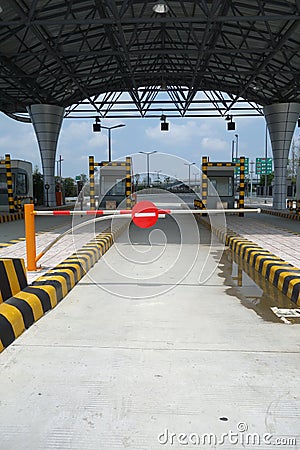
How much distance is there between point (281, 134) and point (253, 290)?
67.2ft

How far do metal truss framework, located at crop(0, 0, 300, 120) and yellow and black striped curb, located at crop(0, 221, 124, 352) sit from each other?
8.21 meters

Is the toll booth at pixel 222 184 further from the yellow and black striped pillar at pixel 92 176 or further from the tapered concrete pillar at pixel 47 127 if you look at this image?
the tapered concrete pillar at pixel 47 127

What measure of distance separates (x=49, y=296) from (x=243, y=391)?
287 centimetres

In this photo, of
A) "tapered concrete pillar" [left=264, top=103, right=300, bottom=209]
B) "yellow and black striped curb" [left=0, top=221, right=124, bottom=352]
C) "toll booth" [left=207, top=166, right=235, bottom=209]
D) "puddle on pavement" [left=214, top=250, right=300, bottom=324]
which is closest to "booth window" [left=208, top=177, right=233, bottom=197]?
"toll booth" [left=207, top=166, right=235, bottom=209]

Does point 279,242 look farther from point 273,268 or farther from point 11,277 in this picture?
point 11,277

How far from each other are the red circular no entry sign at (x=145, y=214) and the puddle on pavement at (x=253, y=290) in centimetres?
152

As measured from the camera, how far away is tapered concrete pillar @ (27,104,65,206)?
1021 inches

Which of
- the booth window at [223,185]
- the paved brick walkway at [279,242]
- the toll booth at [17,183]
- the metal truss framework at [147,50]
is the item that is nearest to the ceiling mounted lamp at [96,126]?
the metal truss framework at [147,50]

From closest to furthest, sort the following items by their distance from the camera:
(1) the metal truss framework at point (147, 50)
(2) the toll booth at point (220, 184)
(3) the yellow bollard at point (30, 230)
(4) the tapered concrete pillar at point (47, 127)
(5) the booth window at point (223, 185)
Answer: (3) the yellow bollard at point (30, 230), (1) the metal truss framework at point (147, 50), (2) the toll booth at point (220, 184), (5) the booth window at point (223, 185), (4) the tapered concrete pillar at point (47, 127)

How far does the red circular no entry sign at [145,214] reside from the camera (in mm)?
5715

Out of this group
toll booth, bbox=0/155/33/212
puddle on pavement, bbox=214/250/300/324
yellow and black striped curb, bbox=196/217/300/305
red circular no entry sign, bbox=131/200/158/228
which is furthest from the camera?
toll booth, bbox=0/155/33/212

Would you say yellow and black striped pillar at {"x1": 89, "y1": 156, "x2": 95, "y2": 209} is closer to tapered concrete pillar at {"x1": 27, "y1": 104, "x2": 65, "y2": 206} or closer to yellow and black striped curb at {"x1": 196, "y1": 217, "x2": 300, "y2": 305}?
tapered concrete pillar at {"x1": 27, "y1": 104, "x2": 65, "y2": 206}

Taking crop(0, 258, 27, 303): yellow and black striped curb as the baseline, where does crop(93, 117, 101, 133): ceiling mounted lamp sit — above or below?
above

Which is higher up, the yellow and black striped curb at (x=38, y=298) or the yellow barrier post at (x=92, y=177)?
the yellow barrier post at (x=92, y=177)
